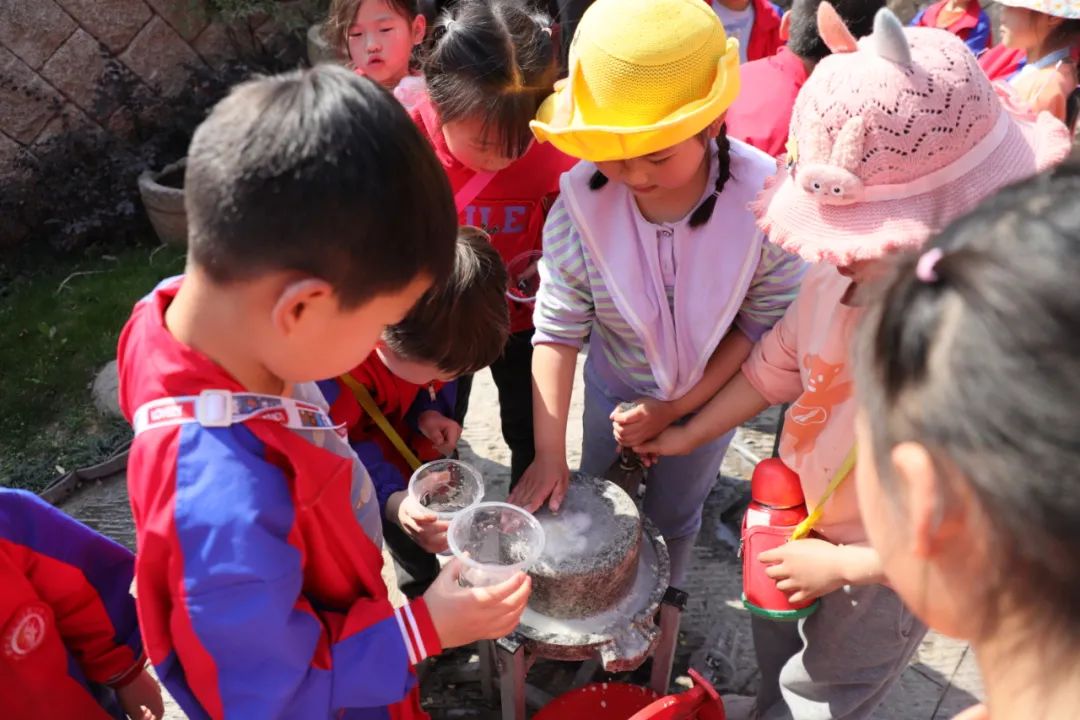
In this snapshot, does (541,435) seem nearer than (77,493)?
Yes

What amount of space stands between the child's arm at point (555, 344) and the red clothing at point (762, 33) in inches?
76.8

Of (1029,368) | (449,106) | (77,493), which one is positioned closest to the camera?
(1029,368)

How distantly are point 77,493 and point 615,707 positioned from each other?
2303 millimetres

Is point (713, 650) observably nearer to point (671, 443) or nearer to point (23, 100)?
point (671, 443)

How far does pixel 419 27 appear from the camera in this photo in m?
2.52

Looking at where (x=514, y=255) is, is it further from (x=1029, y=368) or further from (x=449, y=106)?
(x=1029, y=368)

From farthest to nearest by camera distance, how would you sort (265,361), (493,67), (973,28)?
1. (973,28)
2. (493,67)
3. (265,361)

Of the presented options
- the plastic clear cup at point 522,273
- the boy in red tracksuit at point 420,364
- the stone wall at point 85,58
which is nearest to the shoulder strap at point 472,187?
the plastic clear cup at point 522,273

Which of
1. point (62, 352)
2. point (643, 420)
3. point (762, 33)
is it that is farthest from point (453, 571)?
point (62, 352)

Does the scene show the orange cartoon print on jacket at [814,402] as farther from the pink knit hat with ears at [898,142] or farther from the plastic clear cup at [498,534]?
the plastic clear cup at [498,534]

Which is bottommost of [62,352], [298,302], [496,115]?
[62,352]

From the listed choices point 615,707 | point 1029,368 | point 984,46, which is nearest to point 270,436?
point 1029,368

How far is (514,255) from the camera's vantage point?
229cm

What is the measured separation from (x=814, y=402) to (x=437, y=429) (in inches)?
35.6
